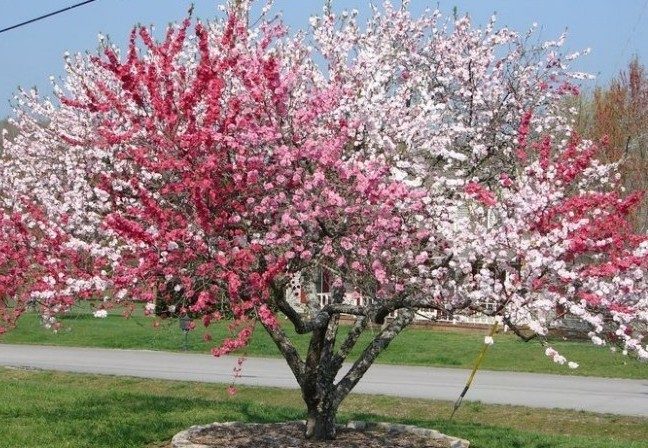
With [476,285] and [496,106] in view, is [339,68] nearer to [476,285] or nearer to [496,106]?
[496,106]

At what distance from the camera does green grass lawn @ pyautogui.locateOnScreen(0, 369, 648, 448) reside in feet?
37.6

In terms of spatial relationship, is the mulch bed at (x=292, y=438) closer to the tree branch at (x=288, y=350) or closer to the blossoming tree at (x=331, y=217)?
the tree branch at (x=288, y=350)

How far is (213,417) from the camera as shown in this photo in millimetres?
12703

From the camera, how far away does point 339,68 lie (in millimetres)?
10945

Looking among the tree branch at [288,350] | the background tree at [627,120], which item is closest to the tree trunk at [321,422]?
the tree branch at [288,350]

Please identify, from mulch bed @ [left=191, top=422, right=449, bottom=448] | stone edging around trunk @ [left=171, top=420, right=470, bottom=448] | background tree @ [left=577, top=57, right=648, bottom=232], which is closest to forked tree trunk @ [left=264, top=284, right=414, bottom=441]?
mulch bed @ [left=191, top=422, right=449, bottom=448]

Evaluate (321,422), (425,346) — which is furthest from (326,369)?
(425,346)

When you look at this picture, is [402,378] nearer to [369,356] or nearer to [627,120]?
[369,356]

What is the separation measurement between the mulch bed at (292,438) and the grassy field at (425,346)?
7518mm

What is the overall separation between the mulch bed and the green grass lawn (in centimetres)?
66

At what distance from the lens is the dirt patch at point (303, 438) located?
1058cm

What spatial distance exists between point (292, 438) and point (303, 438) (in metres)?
0.13

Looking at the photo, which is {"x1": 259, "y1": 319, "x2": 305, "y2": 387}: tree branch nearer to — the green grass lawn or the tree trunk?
the tree trunk

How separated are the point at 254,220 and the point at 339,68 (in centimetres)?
321
